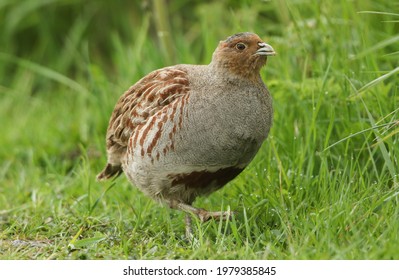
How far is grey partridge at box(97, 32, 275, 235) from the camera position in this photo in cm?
430

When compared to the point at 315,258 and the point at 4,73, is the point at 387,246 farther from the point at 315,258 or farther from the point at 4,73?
the point at 4,73

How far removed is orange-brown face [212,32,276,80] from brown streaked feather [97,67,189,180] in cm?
28

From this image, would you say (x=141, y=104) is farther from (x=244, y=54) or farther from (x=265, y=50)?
(x=265, y=50)

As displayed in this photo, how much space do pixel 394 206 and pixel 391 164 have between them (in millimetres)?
278

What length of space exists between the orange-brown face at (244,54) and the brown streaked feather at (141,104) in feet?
0.93

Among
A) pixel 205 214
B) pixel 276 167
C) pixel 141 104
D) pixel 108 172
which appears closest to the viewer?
pixel 205 214

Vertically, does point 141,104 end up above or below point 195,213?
above

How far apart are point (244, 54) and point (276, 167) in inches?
33.1

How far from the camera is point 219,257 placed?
3.95 metres

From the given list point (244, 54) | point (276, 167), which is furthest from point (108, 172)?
point (244, 54)

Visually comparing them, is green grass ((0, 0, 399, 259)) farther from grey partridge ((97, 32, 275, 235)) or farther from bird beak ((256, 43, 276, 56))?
bird beak ((256, 43, 276, 56))

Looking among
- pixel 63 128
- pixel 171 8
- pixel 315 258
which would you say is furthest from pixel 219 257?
pixel 171 8

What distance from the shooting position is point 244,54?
439 cm

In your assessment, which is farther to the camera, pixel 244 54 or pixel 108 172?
pixel 108 172
